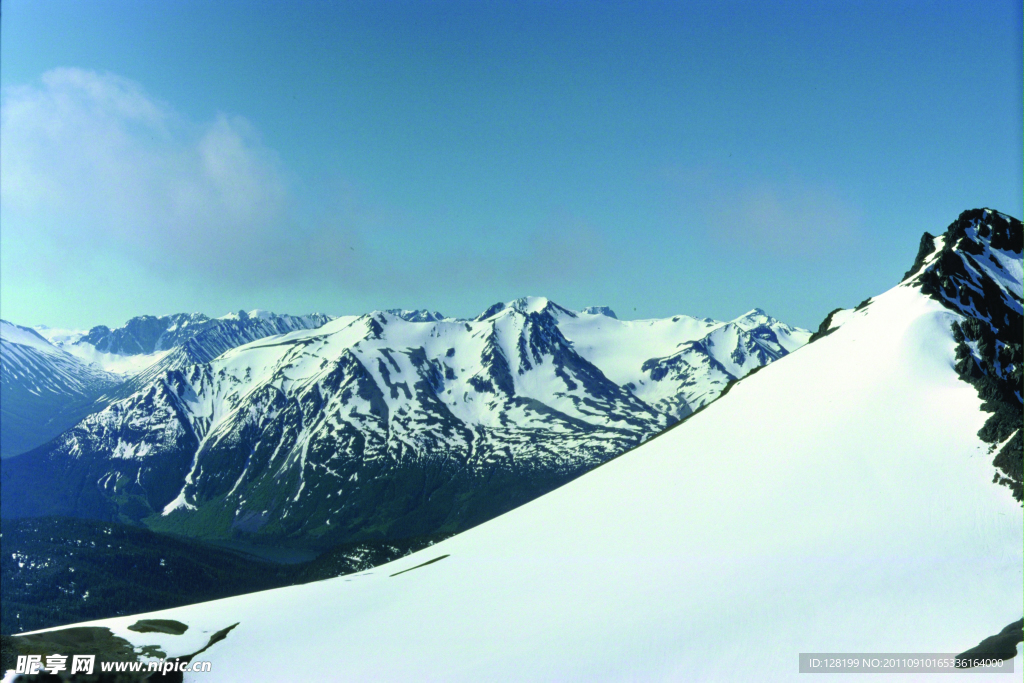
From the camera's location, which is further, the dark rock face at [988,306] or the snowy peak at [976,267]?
the snowy peak at [976,267]

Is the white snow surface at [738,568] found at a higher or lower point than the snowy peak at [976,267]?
lower

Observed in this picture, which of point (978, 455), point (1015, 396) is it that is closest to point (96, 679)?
Answer: point (978, 455)

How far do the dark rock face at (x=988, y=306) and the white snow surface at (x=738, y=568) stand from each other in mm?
2513

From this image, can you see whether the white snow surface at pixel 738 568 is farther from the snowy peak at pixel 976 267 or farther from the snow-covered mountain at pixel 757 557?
the snowy peak at pixel 976 267

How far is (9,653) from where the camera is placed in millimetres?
70000

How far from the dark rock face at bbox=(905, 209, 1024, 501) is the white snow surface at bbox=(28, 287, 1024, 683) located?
2.51m

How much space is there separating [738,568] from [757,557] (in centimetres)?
287

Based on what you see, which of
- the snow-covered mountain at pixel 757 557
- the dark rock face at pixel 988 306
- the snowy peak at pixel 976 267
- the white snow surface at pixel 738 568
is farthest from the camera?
the snowy peak at pixel 976 267

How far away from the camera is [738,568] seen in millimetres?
71500

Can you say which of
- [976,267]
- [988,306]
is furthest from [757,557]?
[976,267]

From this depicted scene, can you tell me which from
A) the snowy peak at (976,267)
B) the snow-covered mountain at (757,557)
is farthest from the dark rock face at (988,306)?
the snow-covered mountain at (757,557)

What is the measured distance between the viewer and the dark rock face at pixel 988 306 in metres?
75.4

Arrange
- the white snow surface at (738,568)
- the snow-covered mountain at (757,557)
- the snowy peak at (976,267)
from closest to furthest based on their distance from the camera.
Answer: the white snow surface at (738,568) → the snow-covered mountain at (757,557) → the snowy peak at (976,267)

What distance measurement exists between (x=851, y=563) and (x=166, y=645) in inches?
3431
